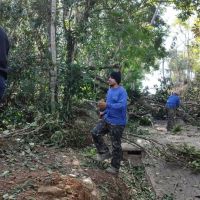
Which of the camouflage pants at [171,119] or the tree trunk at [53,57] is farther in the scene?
the camouflage pants at [171,119]

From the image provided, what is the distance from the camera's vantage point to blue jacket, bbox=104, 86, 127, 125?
7.14m

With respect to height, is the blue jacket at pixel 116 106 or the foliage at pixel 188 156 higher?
the blue jacket at pixel 116 106

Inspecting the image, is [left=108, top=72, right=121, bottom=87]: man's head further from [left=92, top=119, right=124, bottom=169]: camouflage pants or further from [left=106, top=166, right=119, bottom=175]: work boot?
[left=106, top=166, right=119, bottom=175]: work boot

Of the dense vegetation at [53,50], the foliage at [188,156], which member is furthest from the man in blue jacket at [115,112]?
the dense vegetation at [53,50]

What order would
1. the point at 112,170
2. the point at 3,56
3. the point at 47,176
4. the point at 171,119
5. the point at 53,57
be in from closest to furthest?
the point at 3,56
the point at 47,176
the point at 112,170
the point at 53,57
the point at 171,119

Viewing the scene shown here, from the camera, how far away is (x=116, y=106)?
23.3 feet

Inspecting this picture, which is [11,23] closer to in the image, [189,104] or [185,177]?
[185,177]

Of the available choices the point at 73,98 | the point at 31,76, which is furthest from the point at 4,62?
the point at 73,98

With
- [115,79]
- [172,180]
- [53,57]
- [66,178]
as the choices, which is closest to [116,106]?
[115,79]

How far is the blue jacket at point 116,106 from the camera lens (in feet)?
23.4

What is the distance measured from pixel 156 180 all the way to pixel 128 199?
159 centimetres

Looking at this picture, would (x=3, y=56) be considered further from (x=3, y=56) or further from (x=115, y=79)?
(x=115, y=79)

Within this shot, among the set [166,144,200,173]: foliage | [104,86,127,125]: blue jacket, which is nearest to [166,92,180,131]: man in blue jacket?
[166,144,200,173]: foliage

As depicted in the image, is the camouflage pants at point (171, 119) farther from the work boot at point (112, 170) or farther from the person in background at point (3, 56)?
the person in background at point (3, 56)
